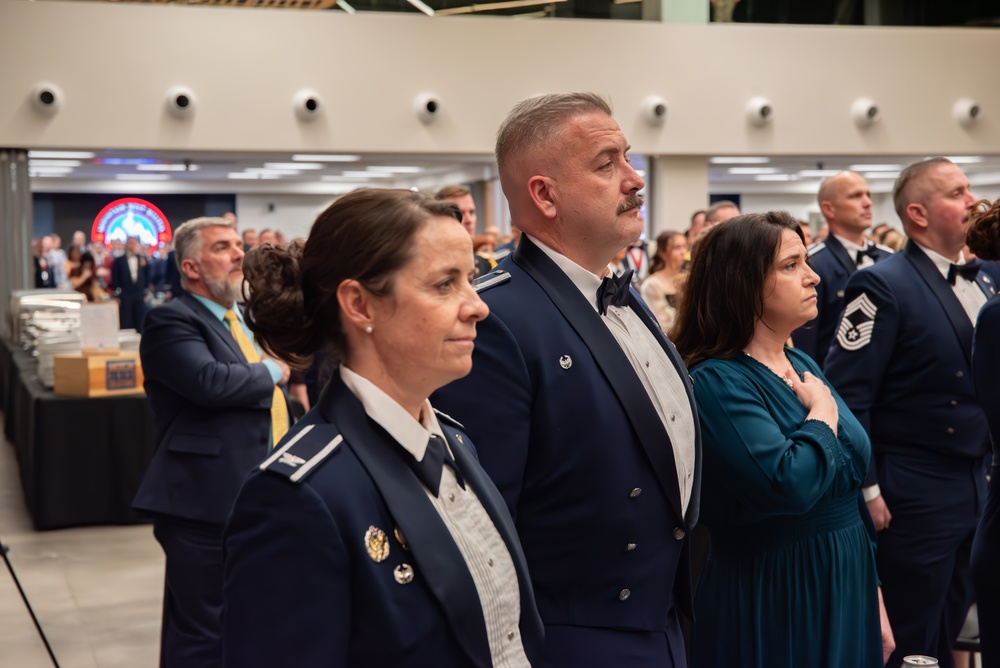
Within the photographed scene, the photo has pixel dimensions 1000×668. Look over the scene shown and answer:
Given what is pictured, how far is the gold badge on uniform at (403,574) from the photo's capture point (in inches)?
55.6

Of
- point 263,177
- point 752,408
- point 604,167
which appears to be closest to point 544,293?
point 604,167

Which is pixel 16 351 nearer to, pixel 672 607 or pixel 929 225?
pixel 929 225

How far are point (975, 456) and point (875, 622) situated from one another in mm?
1300

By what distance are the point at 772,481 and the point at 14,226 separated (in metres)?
12.7

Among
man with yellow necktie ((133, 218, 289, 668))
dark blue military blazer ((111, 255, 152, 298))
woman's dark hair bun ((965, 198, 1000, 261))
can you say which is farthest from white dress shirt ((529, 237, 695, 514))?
dark blue military blazer ((111, 255, 152, 298))

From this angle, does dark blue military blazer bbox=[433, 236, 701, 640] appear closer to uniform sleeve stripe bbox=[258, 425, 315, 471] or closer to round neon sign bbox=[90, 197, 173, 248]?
uniform sleeve stripe bbox=[258, 425, 315, 471]

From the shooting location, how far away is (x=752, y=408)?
2.43m

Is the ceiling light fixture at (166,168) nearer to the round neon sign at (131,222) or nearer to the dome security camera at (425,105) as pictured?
the round neon sign at (131,222)

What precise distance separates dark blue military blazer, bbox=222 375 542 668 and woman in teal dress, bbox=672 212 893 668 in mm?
1114

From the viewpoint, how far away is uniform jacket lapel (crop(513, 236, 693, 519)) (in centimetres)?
206

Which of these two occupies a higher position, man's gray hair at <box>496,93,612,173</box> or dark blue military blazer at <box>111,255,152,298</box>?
man's gray hair at <box>496,93,612,173</box>

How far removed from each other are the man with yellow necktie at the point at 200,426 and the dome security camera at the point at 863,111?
44.2 ft

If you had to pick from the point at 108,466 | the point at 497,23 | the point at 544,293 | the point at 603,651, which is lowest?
the point at 108,466

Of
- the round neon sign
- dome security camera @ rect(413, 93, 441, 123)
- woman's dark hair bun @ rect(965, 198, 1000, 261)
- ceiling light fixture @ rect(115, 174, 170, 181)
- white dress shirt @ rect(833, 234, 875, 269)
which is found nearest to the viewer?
woman's dark hair bun @ rect(965, 198, 1000, 261)
